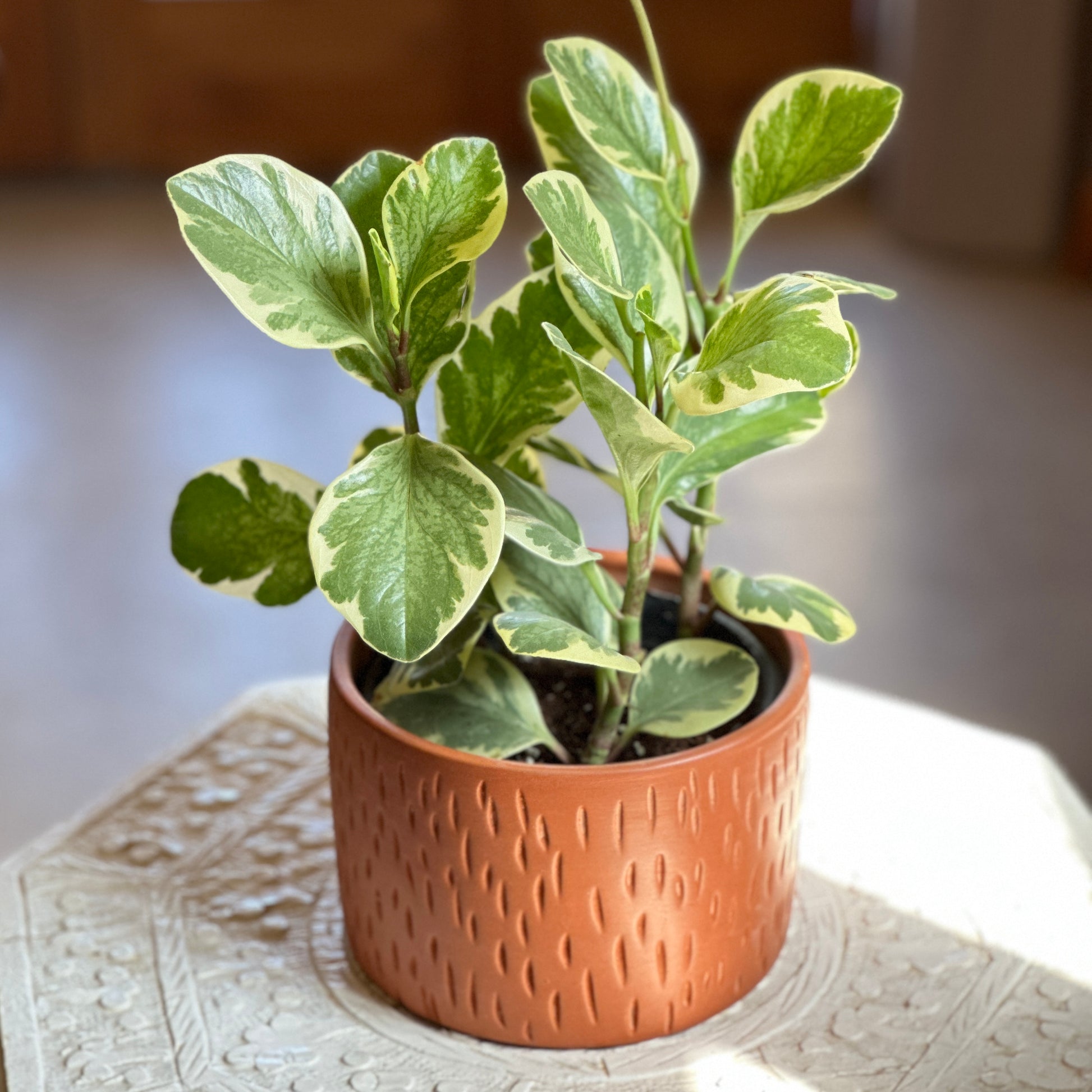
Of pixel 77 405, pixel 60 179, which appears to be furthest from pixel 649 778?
pixel 60 179

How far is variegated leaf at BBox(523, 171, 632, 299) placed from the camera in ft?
1.63

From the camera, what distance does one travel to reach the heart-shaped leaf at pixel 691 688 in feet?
2.05

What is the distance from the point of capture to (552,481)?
2.16 metres

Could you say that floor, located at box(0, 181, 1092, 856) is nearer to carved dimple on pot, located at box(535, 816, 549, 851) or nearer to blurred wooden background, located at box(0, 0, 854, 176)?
carved dimple on pot, located at box(535, 816, 549, 851)

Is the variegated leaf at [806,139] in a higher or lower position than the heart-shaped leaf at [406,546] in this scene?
higher

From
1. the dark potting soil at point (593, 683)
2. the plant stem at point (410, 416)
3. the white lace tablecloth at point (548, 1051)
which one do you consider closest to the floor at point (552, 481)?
the white lace tablecloth at point (548, 1051)

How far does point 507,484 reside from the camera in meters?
0.60

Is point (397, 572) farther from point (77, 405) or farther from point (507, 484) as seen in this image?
point (77, 405)

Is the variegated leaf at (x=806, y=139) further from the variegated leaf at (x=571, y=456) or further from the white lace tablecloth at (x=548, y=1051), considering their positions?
the white lace tablecloth at (x=548, y=1051)

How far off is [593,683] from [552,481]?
1.45 m

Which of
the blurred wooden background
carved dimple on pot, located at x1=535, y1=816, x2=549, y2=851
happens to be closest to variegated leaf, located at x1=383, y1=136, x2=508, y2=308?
carved dimple on pot, located at x1=535, y1=816, x2=549, y2=851

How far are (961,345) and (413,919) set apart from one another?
2.18 metres

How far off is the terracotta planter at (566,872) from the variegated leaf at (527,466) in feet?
0.41

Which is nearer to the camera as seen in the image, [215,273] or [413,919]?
[215,273]
